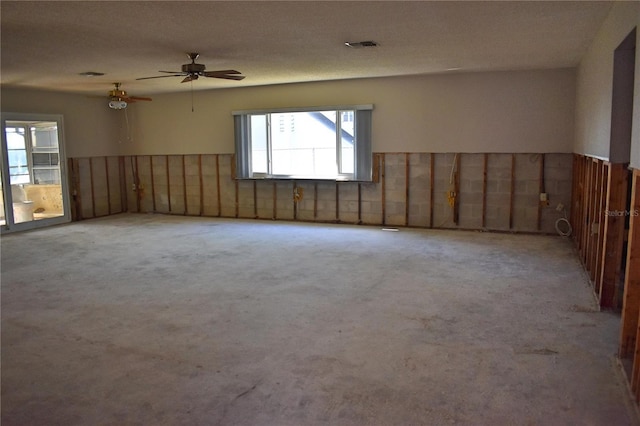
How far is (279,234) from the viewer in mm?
7715

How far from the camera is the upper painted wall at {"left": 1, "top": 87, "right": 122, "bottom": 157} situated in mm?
8641

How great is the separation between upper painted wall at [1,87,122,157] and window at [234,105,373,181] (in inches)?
125

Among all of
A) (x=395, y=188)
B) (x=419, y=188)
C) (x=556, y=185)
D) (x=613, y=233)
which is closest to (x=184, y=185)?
(x=395, y=188)

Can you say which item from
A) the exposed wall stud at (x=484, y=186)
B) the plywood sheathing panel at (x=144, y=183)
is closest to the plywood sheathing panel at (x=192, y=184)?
the plywood sheathing panel at (x=144, y=183)

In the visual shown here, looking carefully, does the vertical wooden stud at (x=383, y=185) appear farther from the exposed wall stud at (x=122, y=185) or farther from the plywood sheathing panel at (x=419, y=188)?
the exposed wall stud at (x=122, y=185)

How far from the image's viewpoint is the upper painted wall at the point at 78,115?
8.64 metres

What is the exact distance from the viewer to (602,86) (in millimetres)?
4508

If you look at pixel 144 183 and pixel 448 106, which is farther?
pixel 144 183

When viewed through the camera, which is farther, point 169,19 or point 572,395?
point 169,19

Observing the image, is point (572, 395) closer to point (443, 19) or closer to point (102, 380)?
point (102, 380)

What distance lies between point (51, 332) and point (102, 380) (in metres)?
1.11

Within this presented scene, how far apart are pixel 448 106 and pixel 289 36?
380 cm

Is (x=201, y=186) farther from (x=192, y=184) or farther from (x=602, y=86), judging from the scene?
(x=602, y=86)

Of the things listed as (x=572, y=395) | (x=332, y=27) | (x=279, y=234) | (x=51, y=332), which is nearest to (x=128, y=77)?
(x=279, y=234)
